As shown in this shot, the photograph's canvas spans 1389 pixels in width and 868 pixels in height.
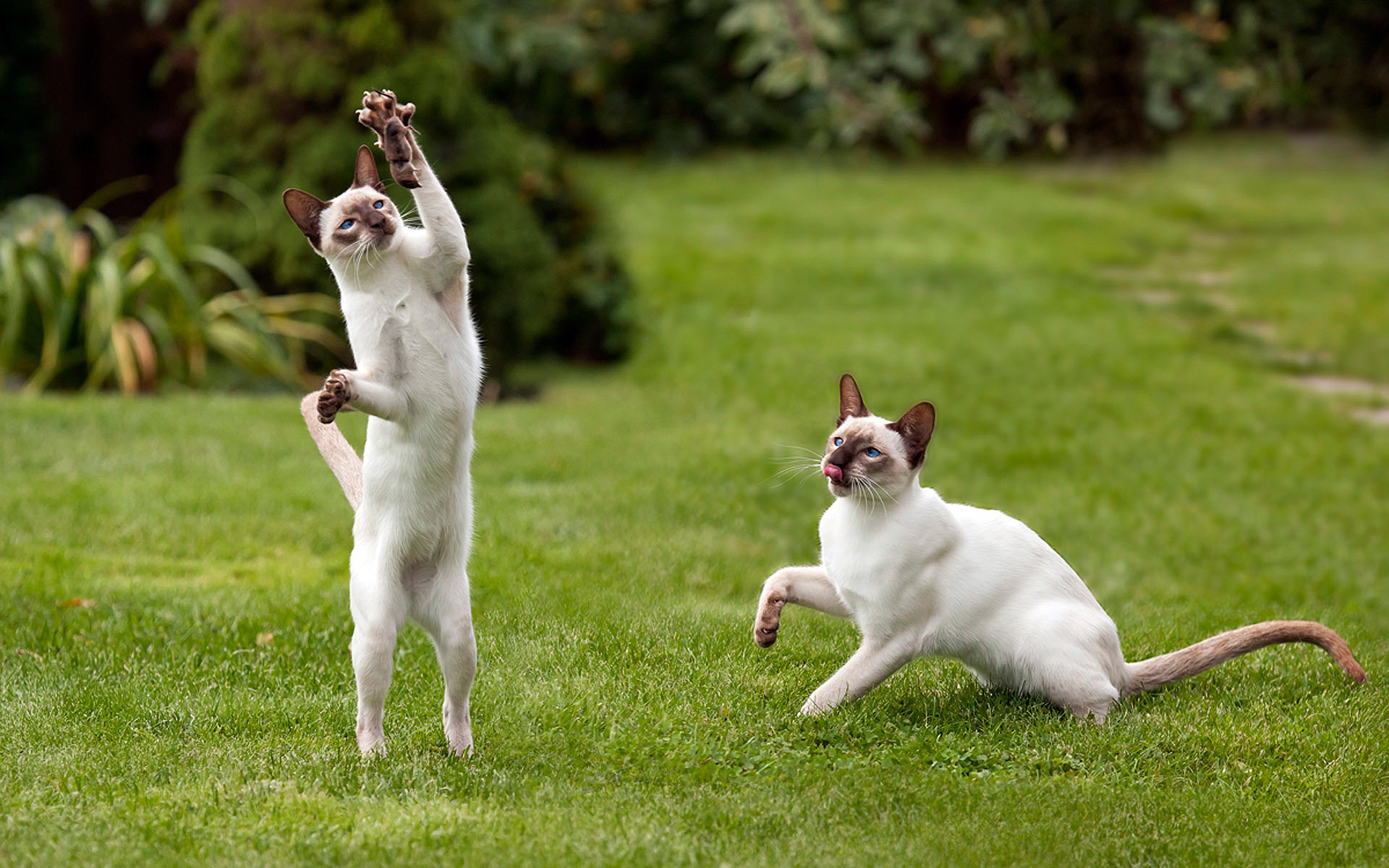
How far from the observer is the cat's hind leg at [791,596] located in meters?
4.50

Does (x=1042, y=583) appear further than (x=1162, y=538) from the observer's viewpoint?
No

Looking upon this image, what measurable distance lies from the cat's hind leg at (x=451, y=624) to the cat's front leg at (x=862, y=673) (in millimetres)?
1116

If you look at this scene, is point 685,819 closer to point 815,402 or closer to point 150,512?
point 150,512

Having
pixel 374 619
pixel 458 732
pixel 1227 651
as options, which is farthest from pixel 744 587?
pixel 374 619

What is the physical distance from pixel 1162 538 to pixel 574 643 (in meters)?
3.78

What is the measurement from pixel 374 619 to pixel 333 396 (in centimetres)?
73

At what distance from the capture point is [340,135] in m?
9.82

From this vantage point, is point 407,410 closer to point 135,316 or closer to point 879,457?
point 879,457

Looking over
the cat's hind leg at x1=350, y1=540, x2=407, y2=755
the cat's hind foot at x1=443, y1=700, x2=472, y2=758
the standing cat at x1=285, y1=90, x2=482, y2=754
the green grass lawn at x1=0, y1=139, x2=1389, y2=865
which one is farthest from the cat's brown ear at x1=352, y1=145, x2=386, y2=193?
the green grass lawn at x1=0, y1=139, x2=1389, y2=865

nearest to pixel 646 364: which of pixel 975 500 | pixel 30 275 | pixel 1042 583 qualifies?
pixel 975 500

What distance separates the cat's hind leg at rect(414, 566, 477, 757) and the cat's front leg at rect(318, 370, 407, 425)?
19.5 inches

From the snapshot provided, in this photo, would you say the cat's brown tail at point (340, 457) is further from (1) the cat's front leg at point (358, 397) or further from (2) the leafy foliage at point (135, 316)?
(2) the leafy foliage at point (135, 316)

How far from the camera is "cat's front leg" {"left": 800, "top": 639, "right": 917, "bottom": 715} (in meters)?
4.39

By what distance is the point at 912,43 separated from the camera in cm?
1337
